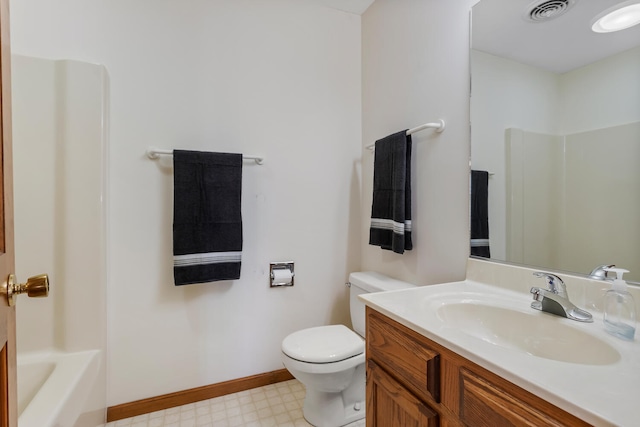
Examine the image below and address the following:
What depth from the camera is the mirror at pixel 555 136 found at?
2.81 ft

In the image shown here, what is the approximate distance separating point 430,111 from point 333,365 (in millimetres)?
1318

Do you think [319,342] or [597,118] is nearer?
A: [597,118]

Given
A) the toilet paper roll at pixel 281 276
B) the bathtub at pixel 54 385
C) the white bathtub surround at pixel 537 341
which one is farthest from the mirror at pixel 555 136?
the bathtub at pixel 54 385

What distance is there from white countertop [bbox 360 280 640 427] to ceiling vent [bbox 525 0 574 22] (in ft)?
3.26

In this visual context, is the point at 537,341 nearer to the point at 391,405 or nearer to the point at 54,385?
the point at 391,405

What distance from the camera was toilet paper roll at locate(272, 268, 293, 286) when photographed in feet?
6.11

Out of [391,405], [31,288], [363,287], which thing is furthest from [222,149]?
[391,405]

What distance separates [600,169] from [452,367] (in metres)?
0.76

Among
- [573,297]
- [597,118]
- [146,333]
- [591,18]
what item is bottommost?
[146,333]

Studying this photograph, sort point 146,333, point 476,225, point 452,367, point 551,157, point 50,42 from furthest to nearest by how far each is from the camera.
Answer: point 146,333 → point 50,42 → point 476,225 → point 551,157 → point 452,367

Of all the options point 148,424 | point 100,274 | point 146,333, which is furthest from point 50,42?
point 148,424

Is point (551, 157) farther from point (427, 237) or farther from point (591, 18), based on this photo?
point (427, 237)

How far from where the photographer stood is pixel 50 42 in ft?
4.80

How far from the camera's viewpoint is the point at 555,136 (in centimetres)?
101
